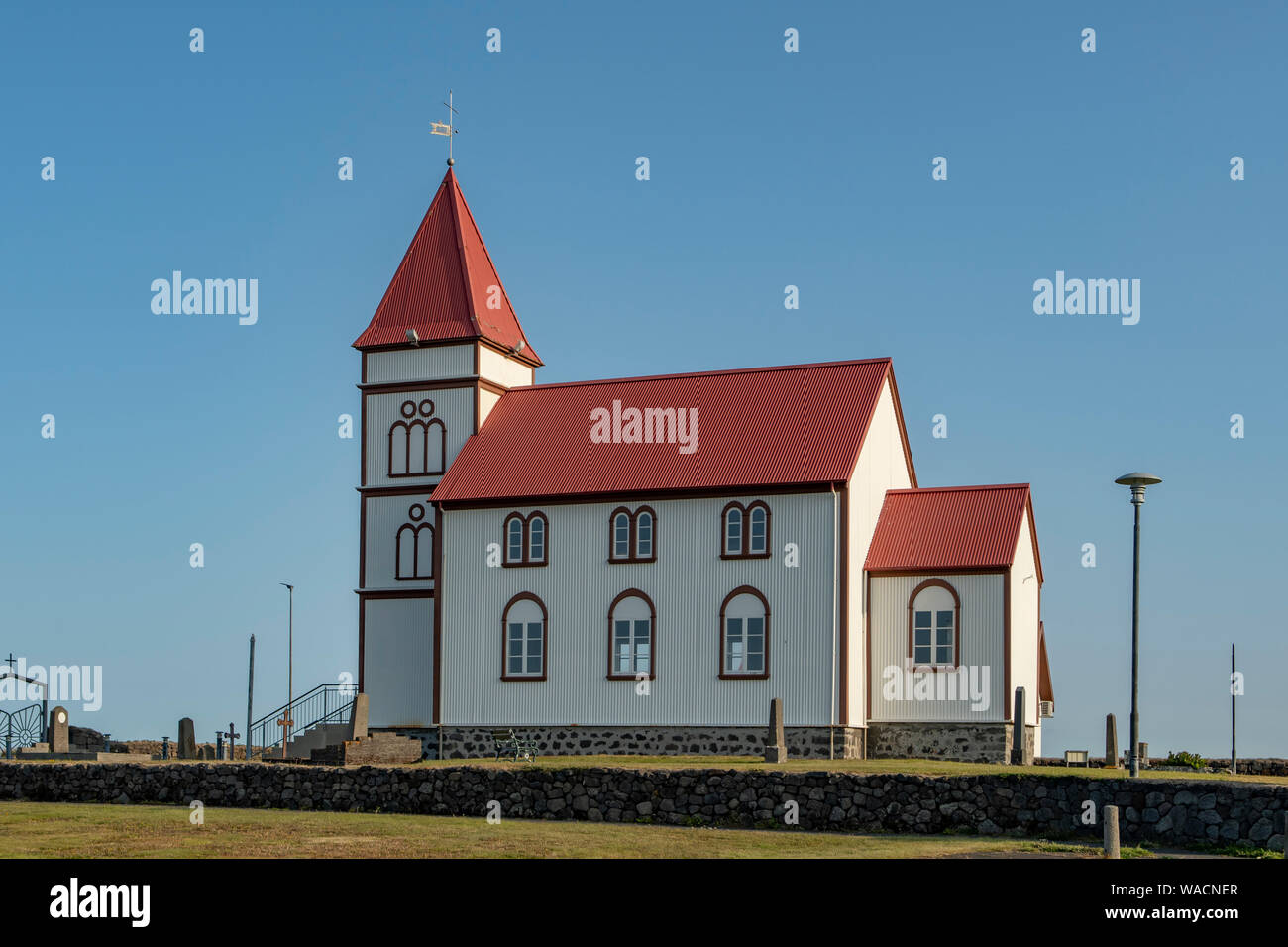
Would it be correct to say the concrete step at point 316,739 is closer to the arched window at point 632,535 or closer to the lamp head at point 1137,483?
the arched window at point 632,535

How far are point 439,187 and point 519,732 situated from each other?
20.0 meters

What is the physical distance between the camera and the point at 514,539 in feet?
149

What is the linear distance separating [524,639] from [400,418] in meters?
9.35

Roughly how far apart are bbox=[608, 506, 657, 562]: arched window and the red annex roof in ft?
2.53

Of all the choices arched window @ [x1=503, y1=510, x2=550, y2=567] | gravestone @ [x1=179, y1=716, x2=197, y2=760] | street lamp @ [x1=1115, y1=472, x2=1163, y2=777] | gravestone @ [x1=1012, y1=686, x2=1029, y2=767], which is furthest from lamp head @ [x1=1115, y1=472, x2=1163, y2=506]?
gravestone @ [x1=179, y1=716, x2=197, y2=760]

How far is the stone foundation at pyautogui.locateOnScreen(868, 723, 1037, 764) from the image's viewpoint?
40.8 meters

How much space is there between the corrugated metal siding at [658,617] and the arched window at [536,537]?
310 mm

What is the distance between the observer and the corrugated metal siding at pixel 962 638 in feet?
135

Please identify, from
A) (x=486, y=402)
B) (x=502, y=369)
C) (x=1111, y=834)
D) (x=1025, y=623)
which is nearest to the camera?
(x=1111, y=834)

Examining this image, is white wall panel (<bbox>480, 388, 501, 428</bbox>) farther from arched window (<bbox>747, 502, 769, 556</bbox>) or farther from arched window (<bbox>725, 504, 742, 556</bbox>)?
arched window (<bbox>747, 502, 769, 556</bbox>)

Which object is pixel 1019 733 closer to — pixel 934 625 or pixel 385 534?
pixel 934 625

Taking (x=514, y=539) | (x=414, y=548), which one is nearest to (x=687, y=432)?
(x=514, y=539)

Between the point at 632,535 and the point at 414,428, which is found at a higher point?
the point at 414,428
